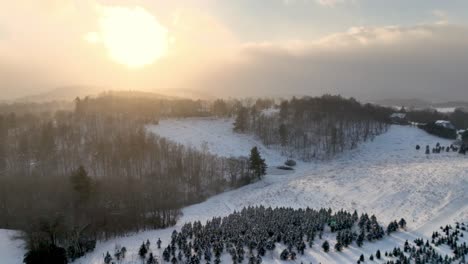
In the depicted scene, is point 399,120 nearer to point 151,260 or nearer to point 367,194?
point 367,194

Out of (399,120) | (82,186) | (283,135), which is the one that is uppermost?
(399,120)

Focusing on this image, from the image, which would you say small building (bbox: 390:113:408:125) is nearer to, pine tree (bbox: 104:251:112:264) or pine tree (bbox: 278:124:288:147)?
pine tree (bbox: 278:124:288:147)

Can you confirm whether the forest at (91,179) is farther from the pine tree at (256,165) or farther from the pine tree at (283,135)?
the pine tree at (283,135)

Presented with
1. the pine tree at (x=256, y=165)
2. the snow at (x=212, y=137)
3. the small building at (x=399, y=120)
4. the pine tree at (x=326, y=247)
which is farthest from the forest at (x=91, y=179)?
the small building at (x=399, y=120)

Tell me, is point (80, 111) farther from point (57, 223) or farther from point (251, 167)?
point (57, 223)

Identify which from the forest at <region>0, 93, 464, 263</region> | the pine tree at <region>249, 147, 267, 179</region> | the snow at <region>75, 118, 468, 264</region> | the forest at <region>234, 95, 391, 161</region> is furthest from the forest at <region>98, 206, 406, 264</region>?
the forest at <region>234, 95, 391, 161</region>

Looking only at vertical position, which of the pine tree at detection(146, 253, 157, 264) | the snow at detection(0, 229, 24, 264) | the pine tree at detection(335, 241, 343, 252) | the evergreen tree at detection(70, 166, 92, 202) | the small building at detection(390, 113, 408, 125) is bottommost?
the snow at detection(0, 229, 24, 264)

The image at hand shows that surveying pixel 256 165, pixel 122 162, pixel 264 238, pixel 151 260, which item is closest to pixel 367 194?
pixel 256 165

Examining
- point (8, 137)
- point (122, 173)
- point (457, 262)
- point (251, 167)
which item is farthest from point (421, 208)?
point (8, 137)
